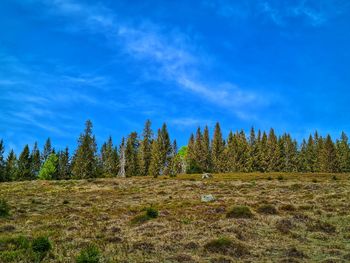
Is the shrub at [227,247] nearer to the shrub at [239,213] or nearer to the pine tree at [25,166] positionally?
the shrub at [239,213]

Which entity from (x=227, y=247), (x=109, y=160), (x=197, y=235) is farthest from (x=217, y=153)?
(x=227, y=247)

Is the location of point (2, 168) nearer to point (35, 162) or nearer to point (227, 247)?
point (35, 162)

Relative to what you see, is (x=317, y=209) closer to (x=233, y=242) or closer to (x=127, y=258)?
(x=233, y=242)

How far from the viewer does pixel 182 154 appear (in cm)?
16775

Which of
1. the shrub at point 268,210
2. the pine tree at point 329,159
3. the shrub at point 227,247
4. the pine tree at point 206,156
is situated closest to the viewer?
the shrub at point 227,247

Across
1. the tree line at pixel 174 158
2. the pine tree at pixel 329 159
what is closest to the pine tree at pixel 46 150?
the tree line at pixel 174 158

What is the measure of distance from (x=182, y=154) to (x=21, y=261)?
6022 inches

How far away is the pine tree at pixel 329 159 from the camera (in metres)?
130

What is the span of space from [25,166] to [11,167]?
4683 millimetres

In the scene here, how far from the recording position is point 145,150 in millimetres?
126750

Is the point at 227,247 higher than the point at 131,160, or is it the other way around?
the point at 131,160

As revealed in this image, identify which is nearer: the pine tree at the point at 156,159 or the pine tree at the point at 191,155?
the pine tree at the point at 156,159

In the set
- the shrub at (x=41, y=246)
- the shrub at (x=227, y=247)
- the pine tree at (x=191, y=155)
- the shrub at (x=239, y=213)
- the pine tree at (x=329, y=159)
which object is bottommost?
the shrub at (x=227, y=247)

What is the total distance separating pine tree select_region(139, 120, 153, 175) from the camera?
125m
